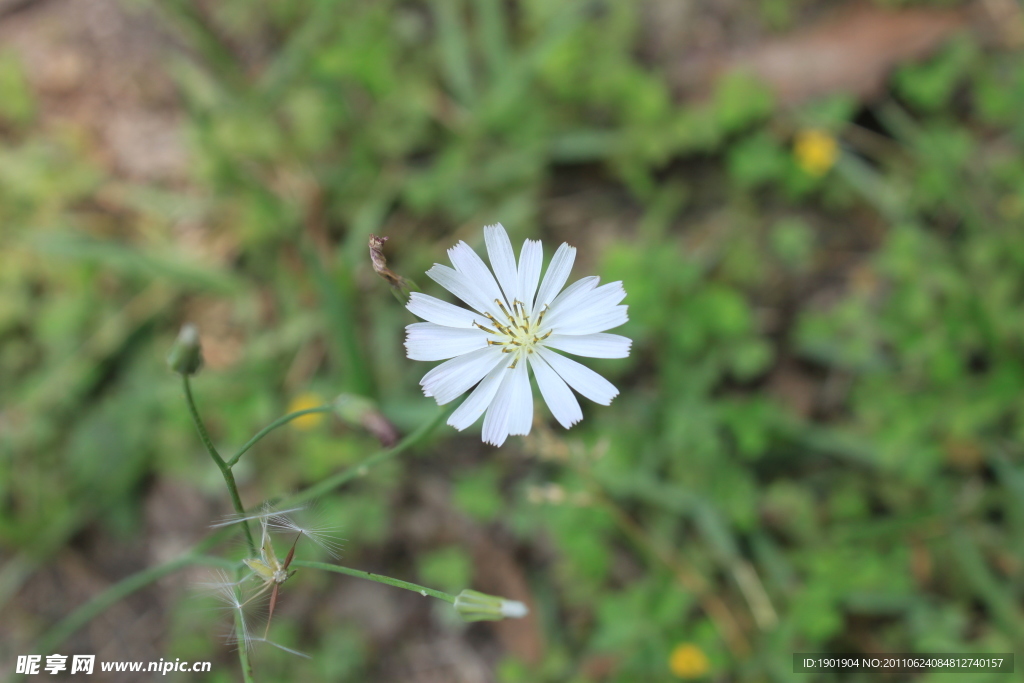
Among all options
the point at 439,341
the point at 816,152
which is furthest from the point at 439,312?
the point at 816,152

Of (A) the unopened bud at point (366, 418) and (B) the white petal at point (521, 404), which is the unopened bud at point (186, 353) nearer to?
(A) the unopened bud at point (366, 418)

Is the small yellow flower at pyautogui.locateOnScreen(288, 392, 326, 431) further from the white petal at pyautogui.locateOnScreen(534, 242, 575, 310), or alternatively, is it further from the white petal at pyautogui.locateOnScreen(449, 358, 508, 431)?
the white petal at pyautogui.locateOnScreen(534, 242, 575, 310)

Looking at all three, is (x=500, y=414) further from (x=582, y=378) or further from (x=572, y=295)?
(x=572, y=295)

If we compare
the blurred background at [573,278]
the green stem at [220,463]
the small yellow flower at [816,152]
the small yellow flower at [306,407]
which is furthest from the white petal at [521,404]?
the small yellow flower at [816,152]

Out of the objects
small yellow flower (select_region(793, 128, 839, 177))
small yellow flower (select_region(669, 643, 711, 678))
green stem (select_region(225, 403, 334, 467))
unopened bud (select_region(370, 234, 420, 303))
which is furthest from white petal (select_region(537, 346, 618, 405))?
small yellow flower (select_region(793, 128, 839, 177))

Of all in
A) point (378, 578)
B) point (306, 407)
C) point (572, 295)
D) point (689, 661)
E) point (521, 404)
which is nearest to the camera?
point (378, 578)

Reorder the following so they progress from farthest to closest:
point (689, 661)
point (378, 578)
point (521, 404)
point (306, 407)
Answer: point (306, 407) → point (689, 661) → point (521, 404) → point (378, 578)

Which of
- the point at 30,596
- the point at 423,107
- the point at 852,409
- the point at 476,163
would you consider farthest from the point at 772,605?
the point at 30,596
